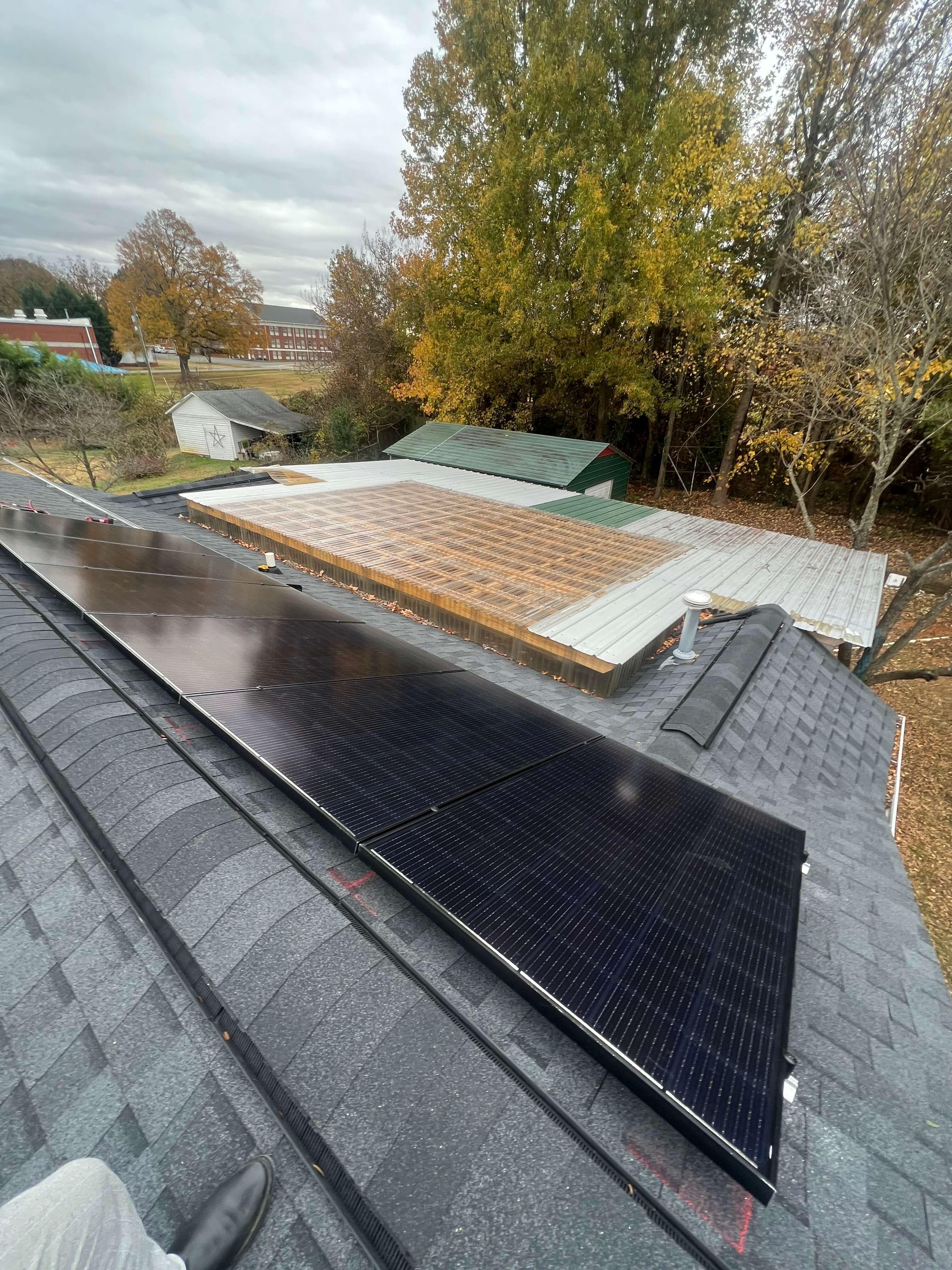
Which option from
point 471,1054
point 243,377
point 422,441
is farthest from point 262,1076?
point 243,377

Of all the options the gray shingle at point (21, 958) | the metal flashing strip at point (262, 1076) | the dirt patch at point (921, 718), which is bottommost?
the dirt patch at point (921, 718)

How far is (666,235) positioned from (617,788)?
18856mm

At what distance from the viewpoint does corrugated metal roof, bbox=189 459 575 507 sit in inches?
508

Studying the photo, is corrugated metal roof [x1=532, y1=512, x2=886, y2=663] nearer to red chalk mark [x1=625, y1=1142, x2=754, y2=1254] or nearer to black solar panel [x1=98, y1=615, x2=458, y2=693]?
black solar panel [x1=98, y1=615, x2=458, y2=693]

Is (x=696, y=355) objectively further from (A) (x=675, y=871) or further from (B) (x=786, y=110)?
(A) (x=675, y=871)

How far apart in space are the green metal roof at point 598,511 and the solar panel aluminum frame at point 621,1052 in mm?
10754

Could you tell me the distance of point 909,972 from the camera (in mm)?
3490

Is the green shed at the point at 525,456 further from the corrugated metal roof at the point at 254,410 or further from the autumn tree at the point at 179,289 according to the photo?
the autumn tree at the point at 179,289

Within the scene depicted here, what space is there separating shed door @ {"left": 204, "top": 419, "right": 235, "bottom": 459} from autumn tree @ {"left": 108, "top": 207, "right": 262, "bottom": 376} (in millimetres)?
17384

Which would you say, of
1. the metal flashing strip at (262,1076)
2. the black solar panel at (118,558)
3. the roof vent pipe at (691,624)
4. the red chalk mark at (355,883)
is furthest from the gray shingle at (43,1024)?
the roof vent pipe at (691,624)

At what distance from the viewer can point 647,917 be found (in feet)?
8.90

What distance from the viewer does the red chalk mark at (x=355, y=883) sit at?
8.86ft

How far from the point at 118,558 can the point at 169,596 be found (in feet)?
5.37

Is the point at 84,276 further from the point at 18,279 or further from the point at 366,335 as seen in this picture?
the point at 366,335
